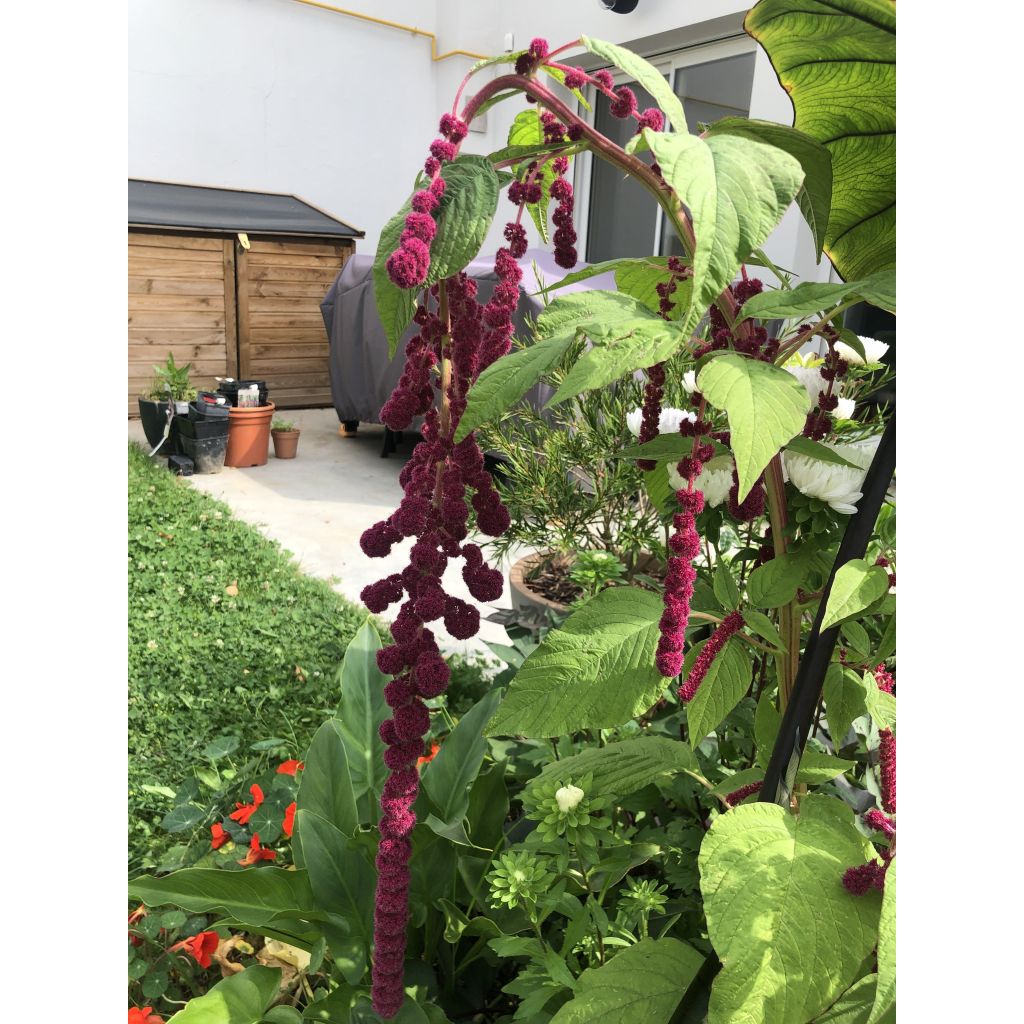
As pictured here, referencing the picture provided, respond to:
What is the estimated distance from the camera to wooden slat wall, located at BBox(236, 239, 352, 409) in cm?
691

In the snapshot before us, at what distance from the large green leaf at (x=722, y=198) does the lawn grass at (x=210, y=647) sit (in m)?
1.54

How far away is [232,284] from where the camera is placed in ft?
22.4

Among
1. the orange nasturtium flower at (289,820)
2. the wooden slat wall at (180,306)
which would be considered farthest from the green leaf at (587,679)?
the wooden slat wall at (180,306)

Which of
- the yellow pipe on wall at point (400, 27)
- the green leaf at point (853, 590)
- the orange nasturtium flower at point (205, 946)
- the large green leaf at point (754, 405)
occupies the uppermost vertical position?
the yellow pipe on wall at point (400, 27)

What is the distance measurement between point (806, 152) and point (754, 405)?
0.76 ft

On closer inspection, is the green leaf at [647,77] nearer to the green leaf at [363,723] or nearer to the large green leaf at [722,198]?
the large green leaf at [722,198]

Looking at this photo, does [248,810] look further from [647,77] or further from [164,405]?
[164,405]

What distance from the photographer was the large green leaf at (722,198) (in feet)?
1.34

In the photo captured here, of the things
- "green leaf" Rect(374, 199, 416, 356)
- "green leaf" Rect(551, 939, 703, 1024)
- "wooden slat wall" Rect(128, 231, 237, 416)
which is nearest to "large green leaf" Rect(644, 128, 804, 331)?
"green leaf" Rect(374, 199, 416, 356)

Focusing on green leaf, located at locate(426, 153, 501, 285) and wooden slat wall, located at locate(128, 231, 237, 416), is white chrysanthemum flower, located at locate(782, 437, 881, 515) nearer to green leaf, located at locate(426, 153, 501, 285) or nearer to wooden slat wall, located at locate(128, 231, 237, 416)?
green leaf, located at locate(426, 153, 501, 285)

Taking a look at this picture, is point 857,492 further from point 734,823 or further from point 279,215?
point 279,215

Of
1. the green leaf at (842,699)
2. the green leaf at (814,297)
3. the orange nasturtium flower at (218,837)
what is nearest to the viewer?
the green leaf at (814,297)

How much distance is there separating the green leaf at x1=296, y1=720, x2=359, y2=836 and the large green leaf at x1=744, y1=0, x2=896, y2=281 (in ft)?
2.73

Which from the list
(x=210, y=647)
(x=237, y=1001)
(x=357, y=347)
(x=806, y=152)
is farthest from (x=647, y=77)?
(x=357, y=347)
